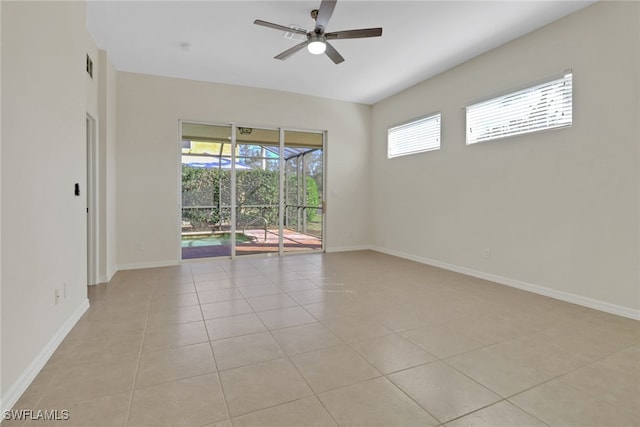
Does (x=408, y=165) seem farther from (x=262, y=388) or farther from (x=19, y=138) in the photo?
(x=19, y=138)

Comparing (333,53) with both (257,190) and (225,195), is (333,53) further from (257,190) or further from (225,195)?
(225,195)

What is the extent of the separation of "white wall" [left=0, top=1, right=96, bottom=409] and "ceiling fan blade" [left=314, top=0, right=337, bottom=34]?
201 cm

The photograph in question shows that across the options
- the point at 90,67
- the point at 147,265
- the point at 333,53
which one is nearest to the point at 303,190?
the point at 147,265

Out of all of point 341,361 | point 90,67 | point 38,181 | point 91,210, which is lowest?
point 341,361

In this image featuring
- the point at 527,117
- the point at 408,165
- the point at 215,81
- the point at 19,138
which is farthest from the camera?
the point at 408,165

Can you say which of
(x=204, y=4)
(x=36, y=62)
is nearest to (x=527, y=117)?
(x=204, y=4)

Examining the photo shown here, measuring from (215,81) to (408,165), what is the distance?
3621mm

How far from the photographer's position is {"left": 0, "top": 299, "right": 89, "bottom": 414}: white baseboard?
1669mm

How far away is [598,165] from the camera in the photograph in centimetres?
320

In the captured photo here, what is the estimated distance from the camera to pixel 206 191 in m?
5.58

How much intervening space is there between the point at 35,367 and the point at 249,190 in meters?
4.17

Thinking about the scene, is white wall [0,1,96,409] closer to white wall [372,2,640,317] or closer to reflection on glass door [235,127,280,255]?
reflection on glass door [235,127,280,255]

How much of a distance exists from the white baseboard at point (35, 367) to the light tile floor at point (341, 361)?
47mm

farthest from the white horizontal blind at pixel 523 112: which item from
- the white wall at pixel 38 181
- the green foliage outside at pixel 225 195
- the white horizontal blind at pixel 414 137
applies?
the white wall at pixel 38 181
